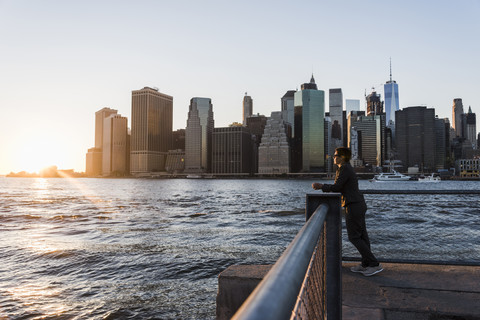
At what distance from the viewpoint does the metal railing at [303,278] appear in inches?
31.6

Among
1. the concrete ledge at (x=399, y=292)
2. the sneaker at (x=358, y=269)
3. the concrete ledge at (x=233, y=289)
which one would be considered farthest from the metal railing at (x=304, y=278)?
the sneaker at (x=358, y=269)

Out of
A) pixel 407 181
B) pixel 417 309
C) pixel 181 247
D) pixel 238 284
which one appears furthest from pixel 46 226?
pixel 407 181

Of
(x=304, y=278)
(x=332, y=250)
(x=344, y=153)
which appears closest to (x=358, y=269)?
(x=344, y=153)

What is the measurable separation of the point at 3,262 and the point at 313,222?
45.1 ft

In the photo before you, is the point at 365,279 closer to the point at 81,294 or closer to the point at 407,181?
the point at 81,294

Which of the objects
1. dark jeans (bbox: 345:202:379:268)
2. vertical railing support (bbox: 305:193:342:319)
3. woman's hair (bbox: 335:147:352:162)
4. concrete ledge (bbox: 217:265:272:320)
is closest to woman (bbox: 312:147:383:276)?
dark jeans (bbox: 345:202:379:268)

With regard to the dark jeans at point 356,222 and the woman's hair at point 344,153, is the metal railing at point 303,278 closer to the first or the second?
the dark jeans at point 356,222

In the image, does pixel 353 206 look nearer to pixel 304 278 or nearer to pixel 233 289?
pixel 233 289

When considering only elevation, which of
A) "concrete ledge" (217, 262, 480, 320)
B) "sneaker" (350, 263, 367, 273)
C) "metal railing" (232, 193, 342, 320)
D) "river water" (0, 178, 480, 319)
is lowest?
"river water" (0, 178, 480, 319)

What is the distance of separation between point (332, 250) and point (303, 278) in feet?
6.14

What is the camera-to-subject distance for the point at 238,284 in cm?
462

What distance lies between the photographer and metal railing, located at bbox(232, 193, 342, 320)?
80 cm

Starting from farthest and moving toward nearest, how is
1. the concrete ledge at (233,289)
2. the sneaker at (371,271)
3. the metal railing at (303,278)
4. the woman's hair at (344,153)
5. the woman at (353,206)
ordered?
the woman's hair at (344,153) → the woman at (353,206) → the sneaker at (371,271) → the concrete ledge at (233,289) → the metal railing at (303,278)

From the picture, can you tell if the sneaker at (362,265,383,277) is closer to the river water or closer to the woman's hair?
the woman's hair
